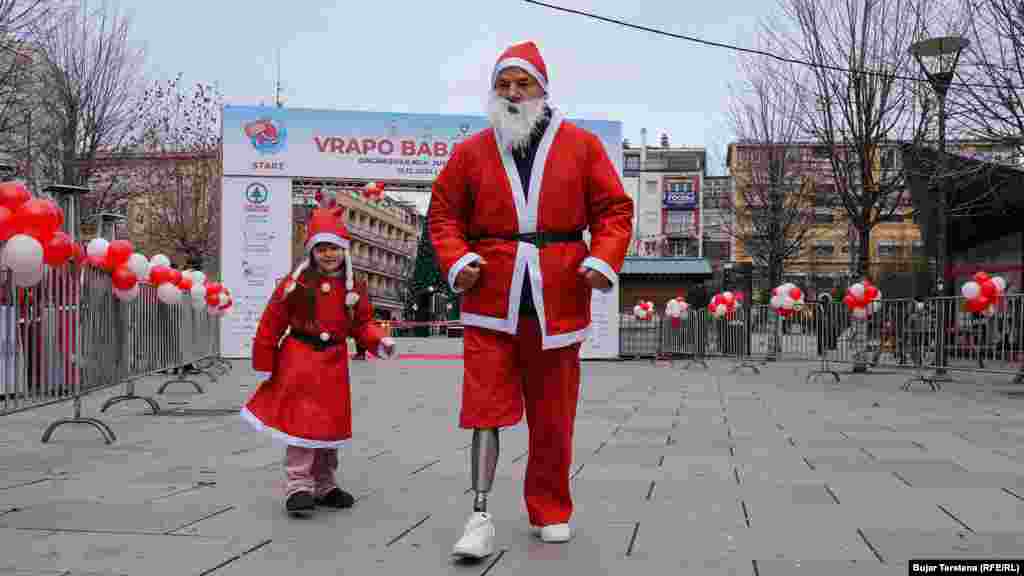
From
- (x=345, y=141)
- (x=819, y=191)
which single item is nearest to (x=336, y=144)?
(x=345, y=141)

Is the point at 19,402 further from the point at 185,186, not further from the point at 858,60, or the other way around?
the point at 185,186

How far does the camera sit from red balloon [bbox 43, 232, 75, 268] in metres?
5.86

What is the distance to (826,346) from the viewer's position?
16906 mm

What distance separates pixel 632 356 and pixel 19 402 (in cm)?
1663

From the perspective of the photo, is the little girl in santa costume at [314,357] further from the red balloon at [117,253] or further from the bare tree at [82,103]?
the bare tree at [82,103]

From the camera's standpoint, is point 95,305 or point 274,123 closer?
point 95,305

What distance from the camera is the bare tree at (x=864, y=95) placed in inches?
645

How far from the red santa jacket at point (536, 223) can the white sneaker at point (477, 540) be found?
2.45 feet

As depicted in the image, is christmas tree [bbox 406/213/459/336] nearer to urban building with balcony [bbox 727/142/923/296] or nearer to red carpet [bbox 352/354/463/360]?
urban building with balcony [bbox 727/142/923/296]

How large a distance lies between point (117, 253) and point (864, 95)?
42.7 ft

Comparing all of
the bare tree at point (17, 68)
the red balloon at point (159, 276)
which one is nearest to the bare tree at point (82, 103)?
the bare tree at point (17, 68)

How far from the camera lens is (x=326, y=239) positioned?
479cm

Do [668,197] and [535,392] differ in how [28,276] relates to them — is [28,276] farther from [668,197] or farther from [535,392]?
[668,197]

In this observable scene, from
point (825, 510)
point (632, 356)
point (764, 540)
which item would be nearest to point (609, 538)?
point (764, 540)
